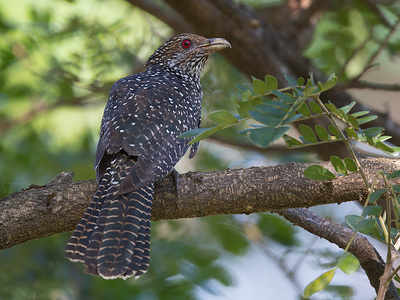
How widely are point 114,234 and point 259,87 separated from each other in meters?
1.24

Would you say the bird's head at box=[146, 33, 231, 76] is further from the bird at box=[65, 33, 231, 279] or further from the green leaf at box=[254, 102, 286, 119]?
the green leaf at box=[254, 102, 286, 119]

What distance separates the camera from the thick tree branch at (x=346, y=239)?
145 inches

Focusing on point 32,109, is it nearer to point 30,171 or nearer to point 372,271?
point 30,171

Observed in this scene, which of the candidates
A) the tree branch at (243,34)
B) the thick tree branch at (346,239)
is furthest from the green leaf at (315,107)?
the tree branch at (243,34)

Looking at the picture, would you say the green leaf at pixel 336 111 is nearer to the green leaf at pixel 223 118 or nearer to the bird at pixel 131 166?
the green leaf at pixel 223 118

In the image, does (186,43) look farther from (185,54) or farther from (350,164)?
(350,164)

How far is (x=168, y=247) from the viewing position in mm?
5723

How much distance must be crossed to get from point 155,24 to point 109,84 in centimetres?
218

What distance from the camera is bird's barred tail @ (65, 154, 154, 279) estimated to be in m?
3.30

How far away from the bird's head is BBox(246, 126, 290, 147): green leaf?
3312 millimetres

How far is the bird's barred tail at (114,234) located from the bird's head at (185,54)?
233 centimetres

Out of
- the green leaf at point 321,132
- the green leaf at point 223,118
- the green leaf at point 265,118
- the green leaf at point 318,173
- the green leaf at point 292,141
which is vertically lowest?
the green leaf at point 318,173

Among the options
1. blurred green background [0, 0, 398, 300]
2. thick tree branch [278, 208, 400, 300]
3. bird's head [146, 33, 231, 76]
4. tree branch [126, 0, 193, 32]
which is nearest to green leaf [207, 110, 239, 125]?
thick tree branch [278, 208, 400, 300]

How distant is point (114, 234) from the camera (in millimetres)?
3404
